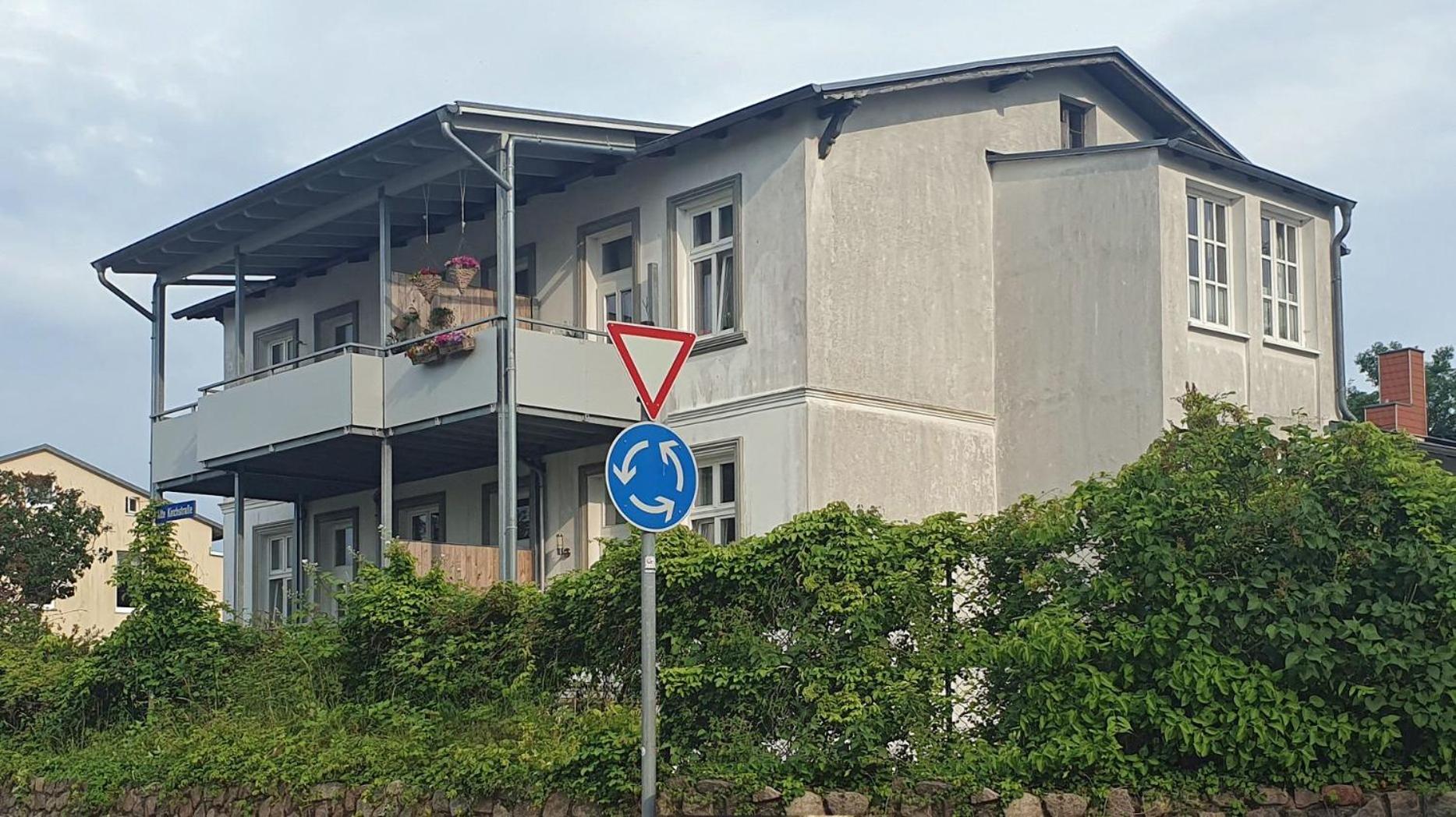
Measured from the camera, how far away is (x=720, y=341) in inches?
823

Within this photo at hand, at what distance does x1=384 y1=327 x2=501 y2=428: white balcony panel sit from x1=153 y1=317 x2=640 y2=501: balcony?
0.5 inches

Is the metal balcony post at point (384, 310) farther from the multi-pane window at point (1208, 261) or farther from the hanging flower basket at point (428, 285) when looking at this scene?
the multi-pane window at point (1208, 261)

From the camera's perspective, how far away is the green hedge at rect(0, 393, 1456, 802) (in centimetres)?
1041

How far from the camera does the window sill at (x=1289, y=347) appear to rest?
2166cm

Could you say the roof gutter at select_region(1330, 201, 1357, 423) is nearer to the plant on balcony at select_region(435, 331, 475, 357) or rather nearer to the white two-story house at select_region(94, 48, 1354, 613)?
the white two-story house at select_region(94, 48, 1354, 613)

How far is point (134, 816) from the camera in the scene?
16.9 meters

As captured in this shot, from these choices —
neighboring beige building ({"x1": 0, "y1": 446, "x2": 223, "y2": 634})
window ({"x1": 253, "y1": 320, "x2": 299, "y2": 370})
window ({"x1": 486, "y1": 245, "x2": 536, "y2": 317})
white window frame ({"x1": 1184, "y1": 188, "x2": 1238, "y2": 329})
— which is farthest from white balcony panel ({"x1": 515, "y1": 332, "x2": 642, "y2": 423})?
neighboring beige building ({"x1": 0, "y1": 446, "x2": 223, "y2": 634})

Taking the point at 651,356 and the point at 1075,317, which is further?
the point at 1075,317

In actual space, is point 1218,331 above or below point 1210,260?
below

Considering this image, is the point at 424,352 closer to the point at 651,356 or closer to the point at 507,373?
the point at 507,373

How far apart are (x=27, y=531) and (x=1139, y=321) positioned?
30.8 meters

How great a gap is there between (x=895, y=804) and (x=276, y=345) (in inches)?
872

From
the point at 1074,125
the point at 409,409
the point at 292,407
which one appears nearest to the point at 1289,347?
the point at 1074,125

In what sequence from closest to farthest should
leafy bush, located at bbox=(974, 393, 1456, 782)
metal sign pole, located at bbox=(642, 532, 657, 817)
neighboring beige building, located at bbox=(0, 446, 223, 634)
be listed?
metal sign pole, located at bbox=(642, 532, 657, 817), leafy bush, located at bbox=(974, 393, 1456, 782), neighboring beige building, located at bbox=(0, 446, 223, 634)
